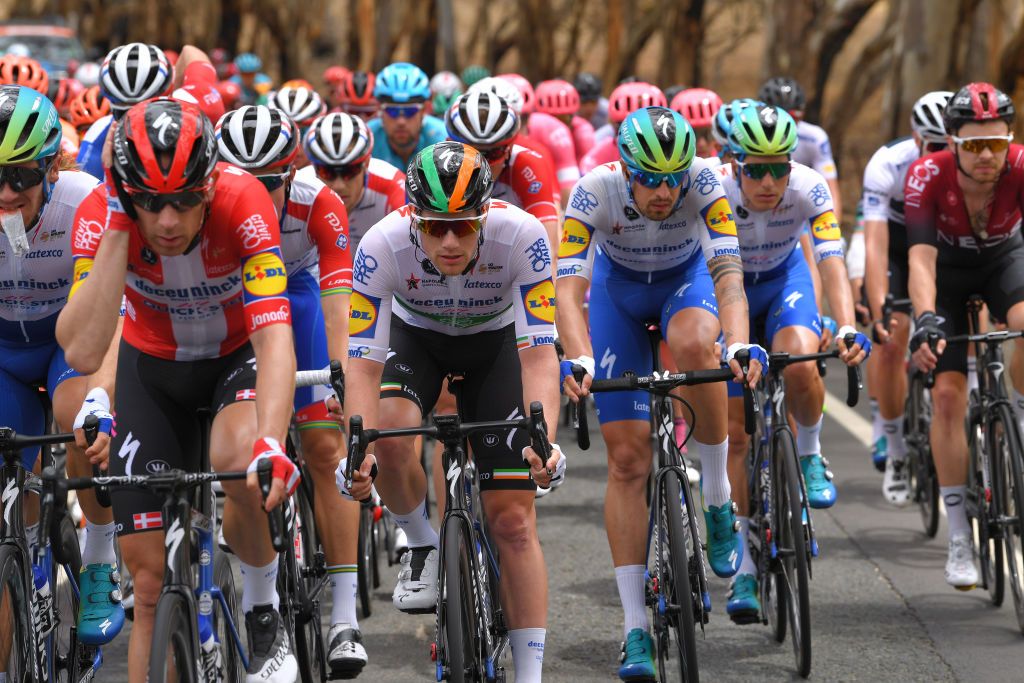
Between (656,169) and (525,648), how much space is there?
2047 mm

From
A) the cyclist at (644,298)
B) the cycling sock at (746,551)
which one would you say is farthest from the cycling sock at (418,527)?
the cycling sock at (746,551)

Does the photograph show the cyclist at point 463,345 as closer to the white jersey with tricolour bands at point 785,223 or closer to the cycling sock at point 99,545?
the cycling sock at point 99,545

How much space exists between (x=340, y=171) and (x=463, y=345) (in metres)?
2.20

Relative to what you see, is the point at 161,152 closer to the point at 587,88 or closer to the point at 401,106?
the point at 401,106

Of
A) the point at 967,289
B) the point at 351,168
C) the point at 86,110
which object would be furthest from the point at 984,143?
the point at 86,110

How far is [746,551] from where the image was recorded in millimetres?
7516

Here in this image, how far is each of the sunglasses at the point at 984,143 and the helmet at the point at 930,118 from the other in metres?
1.76

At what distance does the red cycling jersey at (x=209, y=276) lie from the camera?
5.17 meters

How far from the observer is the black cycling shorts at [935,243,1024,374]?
7820 mm

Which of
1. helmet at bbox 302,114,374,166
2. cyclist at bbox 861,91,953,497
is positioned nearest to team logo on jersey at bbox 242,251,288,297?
helmet at bbox 302,114,374,166

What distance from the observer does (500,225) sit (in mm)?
5820

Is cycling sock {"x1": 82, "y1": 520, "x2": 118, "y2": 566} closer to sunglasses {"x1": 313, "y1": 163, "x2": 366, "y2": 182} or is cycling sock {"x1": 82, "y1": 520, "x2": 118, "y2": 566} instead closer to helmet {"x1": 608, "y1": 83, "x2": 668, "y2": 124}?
sunglasses {"x1": 313, "y1": 163, "x2": 366, "y2": 182}

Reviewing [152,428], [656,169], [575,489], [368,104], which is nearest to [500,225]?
[656,169]

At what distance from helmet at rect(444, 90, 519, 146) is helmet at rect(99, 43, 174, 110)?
1.67 m
